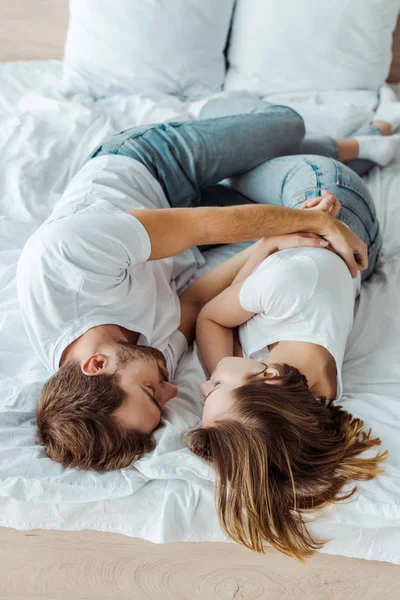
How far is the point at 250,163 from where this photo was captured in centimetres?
159

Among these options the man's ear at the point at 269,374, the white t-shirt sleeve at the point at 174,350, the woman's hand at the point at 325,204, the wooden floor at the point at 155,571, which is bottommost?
the wooden floor at the point at 155,571

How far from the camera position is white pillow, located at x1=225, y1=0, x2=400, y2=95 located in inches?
75.3

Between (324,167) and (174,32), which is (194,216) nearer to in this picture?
(324,167)

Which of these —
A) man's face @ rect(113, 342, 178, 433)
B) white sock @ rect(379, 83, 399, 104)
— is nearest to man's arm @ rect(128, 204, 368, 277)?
man's face @ rect(113, 342, 178, 433)

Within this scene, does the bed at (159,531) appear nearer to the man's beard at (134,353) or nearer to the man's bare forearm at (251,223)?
the man's beard at (134,353)

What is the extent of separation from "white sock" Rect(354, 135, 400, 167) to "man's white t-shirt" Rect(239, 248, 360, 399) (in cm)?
63

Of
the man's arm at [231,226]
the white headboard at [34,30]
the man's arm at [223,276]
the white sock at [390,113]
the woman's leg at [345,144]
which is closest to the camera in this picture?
the man's arm at [231,226]

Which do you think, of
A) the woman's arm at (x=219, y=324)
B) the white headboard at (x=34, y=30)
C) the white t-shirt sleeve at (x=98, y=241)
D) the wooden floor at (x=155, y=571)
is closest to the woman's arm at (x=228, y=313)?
the woman's arm at (x=219, y=324)

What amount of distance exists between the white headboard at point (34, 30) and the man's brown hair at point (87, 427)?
5.61ft

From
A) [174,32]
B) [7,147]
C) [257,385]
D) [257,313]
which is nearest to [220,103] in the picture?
[174,32]

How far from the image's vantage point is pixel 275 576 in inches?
42.4

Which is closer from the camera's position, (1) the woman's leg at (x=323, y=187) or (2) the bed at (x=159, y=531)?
(2) the bed at (x=159, y=531)

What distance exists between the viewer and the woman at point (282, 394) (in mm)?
1000

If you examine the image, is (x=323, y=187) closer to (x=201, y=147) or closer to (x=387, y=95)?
(x=201, y=147)
